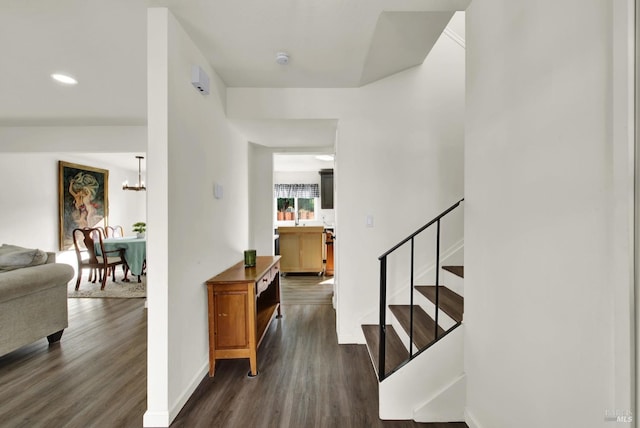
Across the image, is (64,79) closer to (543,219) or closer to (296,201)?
(543,219)

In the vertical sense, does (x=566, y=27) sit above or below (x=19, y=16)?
below

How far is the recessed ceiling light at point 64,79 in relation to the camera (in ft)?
8.33

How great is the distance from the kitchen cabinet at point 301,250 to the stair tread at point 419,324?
2.93 meters

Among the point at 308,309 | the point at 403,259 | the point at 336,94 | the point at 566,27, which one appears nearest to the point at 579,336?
the point at 566,27

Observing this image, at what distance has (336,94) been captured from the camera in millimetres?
2715

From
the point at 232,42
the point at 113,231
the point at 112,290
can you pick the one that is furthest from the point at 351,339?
the point at 113,231

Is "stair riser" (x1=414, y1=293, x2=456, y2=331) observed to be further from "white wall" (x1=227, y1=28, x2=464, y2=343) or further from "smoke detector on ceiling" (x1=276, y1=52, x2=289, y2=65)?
"smoke detector on ceiling" (x1=276, y1=52, x2=289, y2=65)

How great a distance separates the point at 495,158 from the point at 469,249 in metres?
0.56

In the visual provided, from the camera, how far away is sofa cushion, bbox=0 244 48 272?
2.49 m

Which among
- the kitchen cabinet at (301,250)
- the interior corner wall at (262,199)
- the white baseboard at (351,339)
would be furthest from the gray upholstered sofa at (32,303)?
the kitchen cabinet at (301,250)

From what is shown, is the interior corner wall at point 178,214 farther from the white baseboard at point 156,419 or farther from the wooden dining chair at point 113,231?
the wooden dining chair at point 113,231

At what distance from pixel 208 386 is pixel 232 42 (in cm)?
253

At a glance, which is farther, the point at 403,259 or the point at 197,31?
the point at 403,259

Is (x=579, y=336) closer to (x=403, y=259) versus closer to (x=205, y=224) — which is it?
(x=403, y=259)
